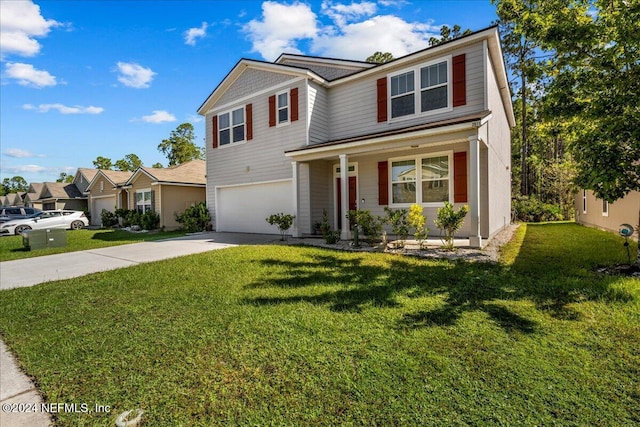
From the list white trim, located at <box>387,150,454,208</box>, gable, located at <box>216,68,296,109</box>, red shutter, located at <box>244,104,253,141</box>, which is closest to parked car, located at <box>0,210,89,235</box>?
gable, located at <box>216,68,296,109</box>

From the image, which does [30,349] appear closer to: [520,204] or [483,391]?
[483,391]

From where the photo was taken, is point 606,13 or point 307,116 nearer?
point 606,13

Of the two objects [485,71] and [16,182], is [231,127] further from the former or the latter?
[16,182]

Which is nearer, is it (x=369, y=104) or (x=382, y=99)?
(x=382, y=99)

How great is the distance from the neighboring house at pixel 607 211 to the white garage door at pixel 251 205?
10.2 meters

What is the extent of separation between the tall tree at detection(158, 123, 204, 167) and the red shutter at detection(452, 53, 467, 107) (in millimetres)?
43470

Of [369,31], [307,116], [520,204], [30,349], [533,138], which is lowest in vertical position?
[30,349]

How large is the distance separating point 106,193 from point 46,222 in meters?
6.13

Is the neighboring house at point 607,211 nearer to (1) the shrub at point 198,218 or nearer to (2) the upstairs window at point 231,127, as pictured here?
(2) the upstairs window at point 231,127

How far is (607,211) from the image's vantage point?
12.3 m

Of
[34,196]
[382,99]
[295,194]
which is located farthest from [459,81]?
[34,196]

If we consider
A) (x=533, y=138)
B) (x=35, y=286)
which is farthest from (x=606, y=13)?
(x=533, y=138)

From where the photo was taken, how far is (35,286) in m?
5.90

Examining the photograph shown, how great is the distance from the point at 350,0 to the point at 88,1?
7.93 metres
